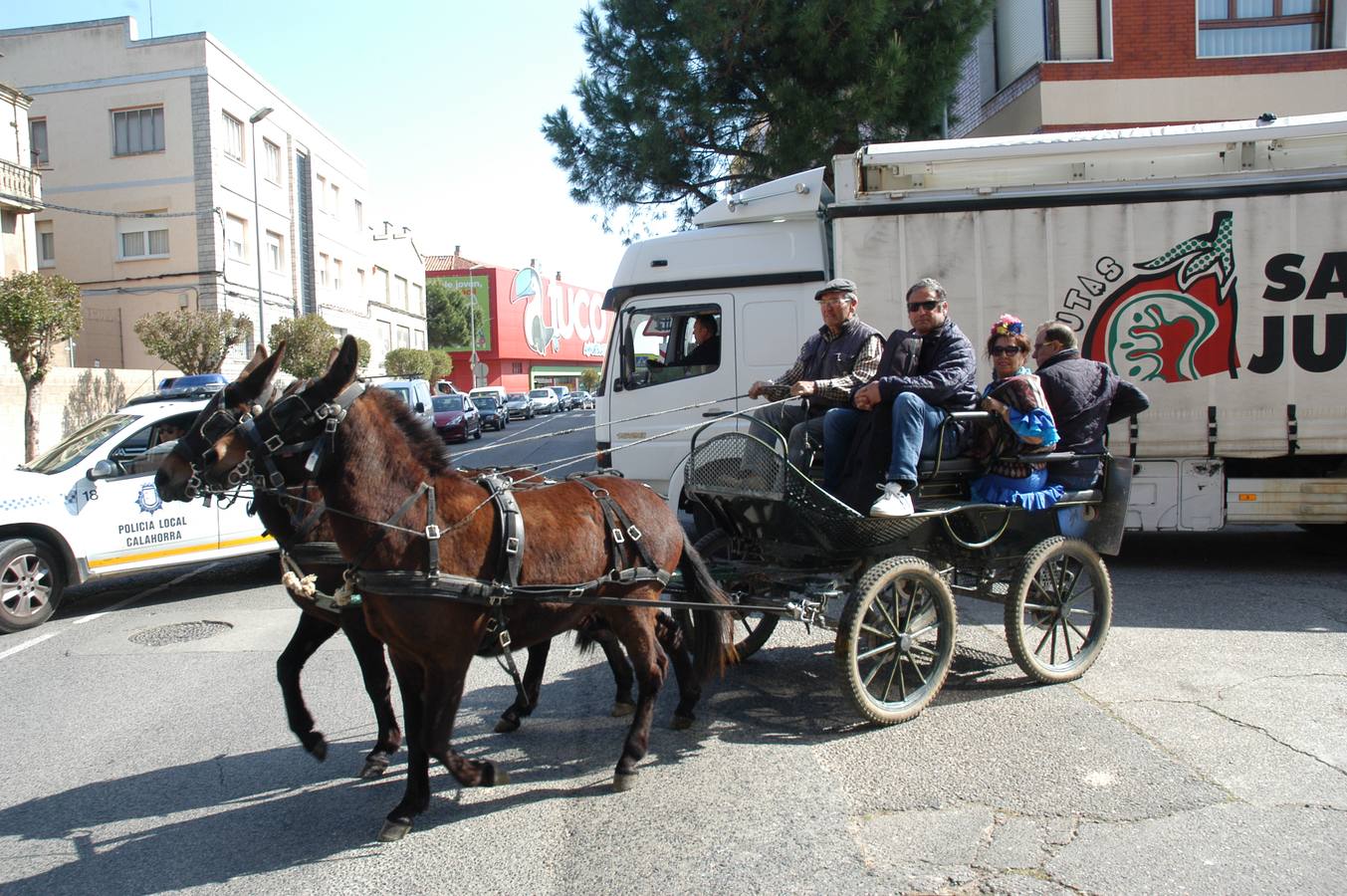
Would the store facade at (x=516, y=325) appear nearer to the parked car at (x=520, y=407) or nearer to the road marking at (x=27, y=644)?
the parked car at (x=520, y=407)

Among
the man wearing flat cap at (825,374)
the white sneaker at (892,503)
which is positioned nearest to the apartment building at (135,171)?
the man wearing flat cap at (825,374)

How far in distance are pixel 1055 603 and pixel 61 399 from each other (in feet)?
78.8

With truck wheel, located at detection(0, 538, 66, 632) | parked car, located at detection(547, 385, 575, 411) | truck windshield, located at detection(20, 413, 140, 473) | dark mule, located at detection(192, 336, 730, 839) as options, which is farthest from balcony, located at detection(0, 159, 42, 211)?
parked car, located at detection(547, 385, 575, 411)

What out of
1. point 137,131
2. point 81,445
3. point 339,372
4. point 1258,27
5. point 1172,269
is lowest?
point 81,445

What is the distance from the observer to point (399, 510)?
3883mm

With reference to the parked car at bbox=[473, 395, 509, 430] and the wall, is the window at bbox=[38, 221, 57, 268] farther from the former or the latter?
the parked car at bbox=[473, 395, 509, 430]

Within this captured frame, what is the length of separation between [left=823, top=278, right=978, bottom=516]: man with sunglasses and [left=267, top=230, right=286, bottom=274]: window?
3588 cm

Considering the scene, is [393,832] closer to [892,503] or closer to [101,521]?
[892,503]

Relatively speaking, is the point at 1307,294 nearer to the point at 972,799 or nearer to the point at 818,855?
the point at 972,799

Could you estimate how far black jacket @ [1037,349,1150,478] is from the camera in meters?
6.03

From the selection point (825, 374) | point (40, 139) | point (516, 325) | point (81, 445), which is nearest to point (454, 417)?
point (40, 139)

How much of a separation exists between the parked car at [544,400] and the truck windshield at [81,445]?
42.6 m

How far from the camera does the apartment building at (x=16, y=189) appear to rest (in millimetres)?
26078

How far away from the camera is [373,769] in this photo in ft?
15.1
